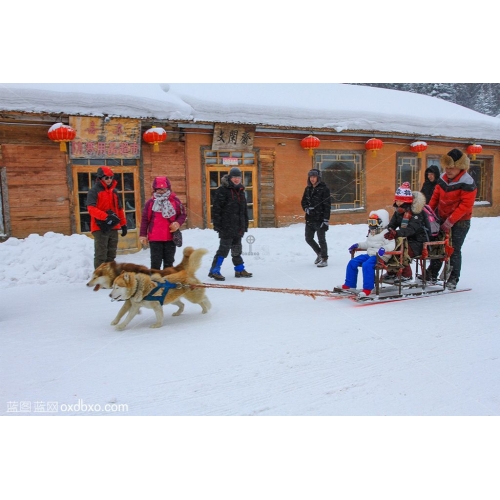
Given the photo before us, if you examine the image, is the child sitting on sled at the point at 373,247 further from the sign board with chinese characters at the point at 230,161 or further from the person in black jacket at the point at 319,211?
the sign board with chinese characters at the point at 230,161

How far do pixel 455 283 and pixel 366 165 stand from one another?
7.71 meters

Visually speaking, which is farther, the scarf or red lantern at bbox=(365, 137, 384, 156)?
red lantern at bbox=(365, 137, 384, 156)

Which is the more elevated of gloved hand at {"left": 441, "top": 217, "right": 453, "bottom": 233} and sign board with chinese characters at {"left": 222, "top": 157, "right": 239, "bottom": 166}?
sign board with chinese characters at {"left": 222, "top": 157, "right": 239, "bottom": 166}

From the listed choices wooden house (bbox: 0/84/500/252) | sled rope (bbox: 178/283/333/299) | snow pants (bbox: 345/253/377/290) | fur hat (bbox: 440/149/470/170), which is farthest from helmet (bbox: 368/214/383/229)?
wooden house (bbox: 0/84/500/252)

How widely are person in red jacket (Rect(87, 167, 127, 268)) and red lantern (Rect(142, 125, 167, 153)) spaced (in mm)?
3226

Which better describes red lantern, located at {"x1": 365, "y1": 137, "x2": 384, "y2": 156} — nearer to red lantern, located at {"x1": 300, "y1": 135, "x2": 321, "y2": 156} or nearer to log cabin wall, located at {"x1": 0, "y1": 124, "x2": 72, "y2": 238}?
red lantern, located at {"x1": 300, "y1": 135, "x2": 321, "y2": 156}

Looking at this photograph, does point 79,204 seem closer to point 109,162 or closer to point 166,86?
point 109,162

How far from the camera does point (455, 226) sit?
5.71 m

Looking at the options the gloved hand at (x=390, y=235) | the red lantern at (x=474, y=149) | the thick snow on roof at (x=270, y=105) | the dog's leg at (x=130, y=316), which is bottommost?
the dog's leg at (x=130, y=316)

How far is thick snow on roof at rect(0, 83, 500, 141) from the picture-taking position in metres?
8.39

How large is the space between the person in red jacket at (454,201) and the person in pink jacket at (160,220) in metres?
3.38

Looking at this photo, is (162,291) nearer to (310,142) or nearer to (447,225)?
(447,225)

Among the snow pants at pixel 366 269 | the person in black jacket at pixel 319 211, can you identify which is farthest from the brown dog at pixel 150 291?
the person in black jacket at pixel 319 211

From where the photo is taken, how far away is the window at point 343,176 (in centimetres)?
1238
